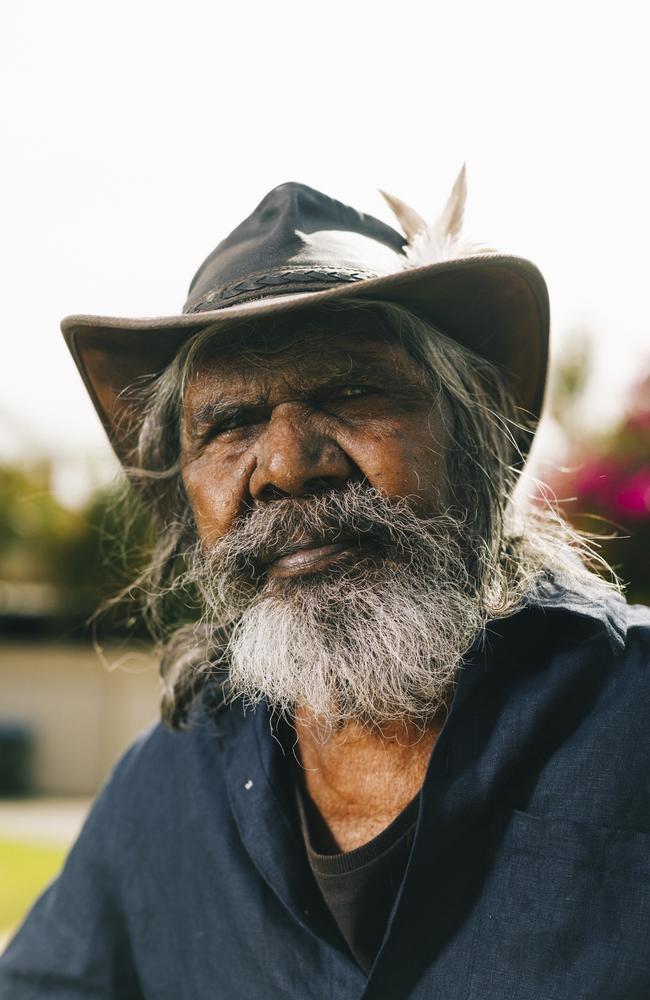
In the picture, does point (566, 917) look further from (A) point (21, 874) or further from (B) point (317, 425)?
(A) point (21, 874)

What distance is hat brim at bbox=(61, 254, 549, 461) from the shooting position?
183 centimetres

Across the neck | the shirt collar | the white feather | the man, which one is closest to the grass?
the man

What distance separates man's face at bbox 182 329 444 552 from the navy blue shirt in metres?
0.42

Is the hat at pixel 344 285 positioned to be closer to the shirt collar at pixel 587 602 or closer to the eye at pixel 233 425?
the eye at pixel 233 425

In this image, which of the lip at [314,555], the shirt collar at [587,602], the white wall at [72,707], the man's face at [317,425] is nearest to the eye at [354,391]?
the man's face at [317,425]

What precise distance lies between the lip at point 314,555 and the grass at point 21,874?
4.33 m

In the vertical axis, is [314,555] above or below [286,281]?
below

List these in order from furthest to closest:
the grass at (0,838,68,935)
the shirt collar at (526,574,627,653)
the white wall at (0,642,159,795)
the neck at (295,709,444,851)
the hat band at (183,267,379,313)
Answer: the white wall at (0,642,159,795), the grass at (0,838,68,935), the neck at (295,709,444,851), the hat band at (183,267,379,313), the shirt collar at (526,574,627,653)

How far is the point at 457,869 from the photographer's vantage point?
1.70 metres

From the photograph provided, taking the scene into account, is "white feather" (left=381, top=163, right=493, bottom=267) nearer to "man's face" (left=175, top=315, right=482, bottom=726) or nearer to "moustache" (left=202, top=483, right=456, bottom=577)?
"man's face" (left=175, top=315, right=482, bottom=726)

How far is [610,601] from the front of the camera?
190 cm

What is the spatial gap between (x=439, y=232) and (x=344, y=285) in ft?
1.28

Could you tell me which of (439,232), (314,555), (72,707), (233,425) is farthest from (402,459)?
(72,707)

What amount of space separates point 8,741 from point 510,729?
39.1 ft
